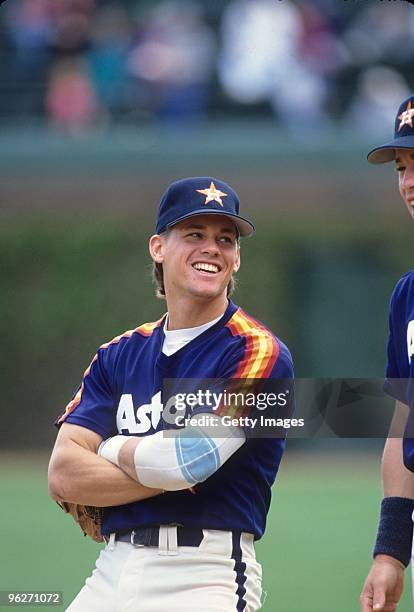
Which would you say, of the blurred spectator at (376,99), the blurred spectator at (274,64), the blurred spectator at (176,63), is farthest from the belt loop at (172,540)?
the blurred spectator at (176,63)

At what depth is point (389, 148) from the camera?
9.53 ft

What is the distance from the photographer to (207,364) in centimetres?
311

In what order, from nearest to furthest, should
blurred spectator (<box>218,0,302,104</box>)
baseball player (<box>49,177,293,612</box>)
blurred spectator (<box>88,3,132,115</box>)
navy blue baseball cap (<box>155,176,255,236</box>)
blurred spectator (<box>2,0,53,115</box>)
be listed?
baseball player (<box>49,177,293,612</box>)
navy blue baseball cap (<box>155,176,255,236</box>)
blurred spectator (<box>218,0,302,104</box>)
blurred spectator (<box>88,3,132,115</box>)
blurred spectator (<box>2,0,53,115</box>)

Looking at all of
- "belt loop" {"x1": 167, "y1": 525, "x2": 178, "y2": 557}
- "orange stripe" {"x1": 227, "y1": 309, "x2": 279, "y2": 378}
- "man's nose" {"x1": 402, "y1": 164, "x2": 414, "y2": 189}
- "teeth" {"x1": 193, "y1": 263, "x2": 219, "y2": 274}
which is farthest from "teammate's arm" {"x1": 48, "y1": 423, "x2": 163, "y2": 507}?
"man's nose" {"x1": 402, "y1": 164, "x2": 414, "y2": 189}

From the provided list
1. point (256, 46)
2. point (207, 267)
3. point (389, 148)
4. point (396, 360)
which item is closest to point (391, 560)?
point (396, 360)

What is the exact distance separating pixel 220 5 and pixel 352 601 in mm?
9664

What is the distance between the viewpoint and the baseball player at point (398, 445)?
9.11 ft

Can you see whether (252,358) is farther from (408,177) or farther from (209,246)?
(408,177)

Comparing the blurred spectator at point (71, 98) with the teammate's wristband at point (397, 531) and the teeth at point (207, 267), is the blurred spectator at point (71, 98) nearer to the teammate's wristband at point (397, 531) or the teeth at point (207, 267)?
the teeth at point (207, 267)

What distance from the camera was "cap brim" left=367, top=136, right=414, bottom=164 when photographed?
9.34ft

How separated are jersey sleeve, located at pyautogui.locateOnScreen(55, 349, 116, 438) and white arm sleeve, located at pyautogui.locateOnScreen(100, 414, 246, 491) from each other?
0.91 feet

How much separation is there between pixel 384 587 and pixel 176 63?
11270mm

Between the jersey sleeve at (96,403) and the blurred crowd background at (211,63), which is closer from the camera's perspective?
the jersey sleeve at (96,403)

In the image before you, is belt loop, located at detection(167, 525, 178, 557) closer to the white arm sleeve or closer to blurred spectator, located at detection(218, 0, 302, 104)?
the white arm sleeve
